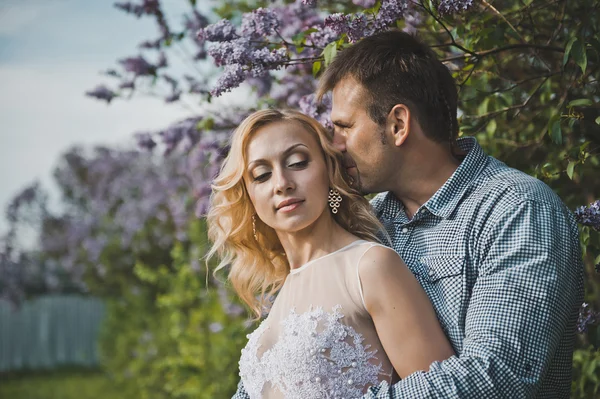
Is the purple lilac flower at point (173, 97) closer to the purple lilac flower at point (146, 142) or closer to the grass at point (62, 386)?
the purple lilac flower at point (146, 142)

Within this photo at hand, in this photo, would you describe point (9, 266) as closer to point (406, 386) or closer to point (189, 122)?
point (189, 122)

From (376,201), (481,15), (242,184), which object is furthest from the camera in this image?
(481,15)

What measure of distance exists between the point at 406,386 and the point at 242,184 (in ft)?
3.36

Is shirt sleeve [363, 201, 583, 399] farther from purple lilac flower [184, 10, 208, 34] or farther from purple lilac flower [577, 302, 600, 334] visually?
purple lilac flower [184, 10, 208, 34]

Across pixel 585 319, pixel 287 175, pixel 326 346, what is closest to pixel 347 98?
pixel 287 175

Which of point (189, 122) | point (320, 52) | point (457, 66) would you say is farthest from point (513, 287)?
point (189, 122)

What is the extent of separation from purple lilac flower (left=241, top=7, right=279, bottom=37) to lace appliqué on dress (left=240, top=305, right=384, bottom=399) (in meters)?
1.21

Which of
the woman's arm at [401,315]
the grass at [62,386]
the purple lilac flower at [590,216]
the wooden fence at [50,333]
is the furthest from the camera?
the wooden fence at [50,333]

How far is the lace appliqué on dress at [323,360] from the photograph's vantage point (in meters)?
2.29

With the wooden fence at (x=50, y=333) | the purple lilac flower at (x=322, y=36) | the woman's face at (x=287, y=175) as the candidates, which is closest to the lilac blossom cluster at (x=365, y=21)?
the purple lilac flower at (x=322, y=36)

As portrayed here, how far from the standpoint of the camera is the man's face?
2633 mm

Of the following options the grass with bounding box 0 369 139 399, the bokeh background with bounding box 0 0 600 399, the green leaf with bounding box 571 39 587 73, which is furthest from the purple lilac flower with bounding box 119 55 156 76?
the grass with bounding box 0 369 139 399

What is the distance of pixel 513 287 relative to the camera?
2.06 m

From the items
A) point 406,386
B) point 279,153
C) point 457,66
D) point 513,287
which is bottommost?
point 406,386
